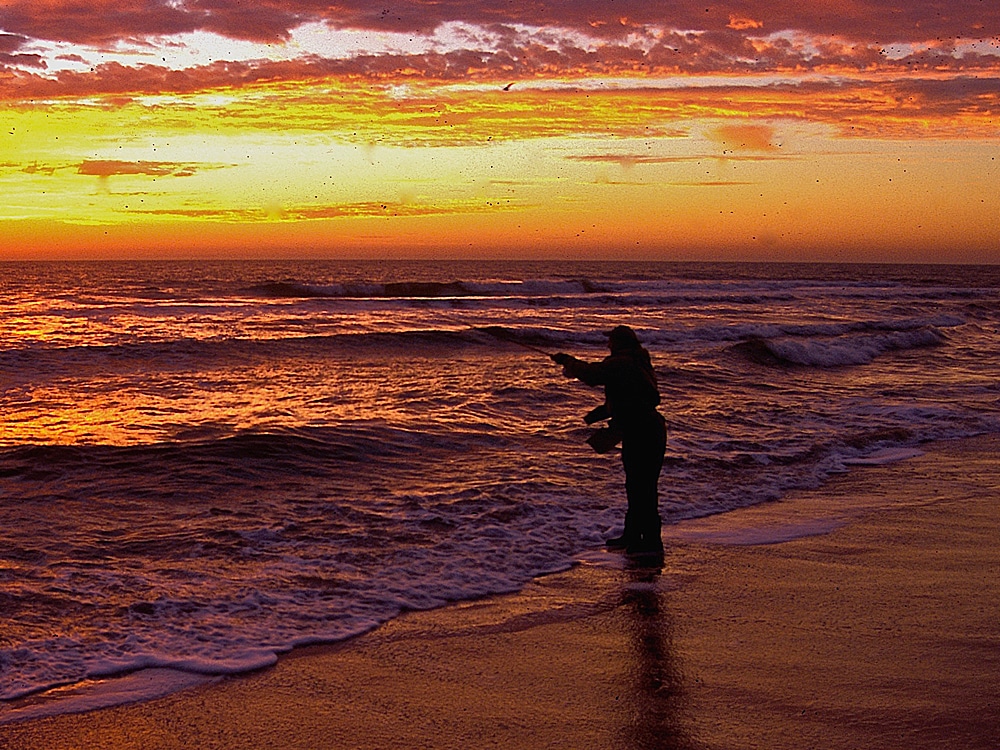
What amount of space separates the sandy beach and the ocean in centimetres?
48

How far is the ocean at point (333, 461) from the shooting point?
21.4ft

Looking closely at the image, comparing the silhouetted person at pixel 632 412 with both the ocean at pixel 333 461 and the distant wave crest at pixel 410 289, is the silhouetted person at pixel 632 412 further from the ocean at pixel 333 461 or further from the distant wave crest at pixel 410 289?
the distant wave crest at pixel 410 289

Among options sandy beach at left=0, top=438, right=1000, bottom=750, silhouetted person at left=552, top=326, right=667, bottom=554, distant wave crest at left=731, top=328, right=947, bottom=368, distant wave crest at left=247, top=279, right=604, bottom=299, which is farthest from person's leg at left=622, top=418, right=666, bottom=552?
distant wave crest at left=247, top=279, right=604, bottom=299

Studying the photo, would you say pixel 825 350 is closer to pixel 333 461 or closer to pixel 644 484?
pixel 333 461

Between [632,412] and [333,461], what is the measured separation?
4820 mm

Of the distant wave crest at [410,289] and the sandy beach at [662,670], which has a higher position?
the distant wave crest at [410,289]

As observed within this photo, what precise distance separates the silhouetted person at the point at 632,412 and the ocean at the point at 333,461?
77 cm

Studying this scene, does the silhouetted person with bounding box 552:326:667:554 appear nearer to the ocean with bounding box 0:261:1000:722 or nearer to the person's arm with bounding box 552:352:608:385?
the person's arm with bounding box 552:352:608:385

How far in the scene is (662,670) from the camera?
5363 mm

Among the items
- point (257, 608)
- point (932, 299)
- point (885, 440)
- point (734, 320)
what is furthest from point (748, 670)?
point (932, 299)

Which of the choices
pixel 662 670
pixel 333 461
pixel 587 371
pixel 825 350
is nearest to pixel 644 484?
pixel 587 371

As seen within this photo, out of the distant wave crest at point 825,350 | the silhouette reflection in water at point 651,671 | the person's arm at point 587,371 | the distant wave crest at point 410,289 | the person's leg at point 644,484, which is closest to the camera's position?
the silhouette reflection in water at point 651,671

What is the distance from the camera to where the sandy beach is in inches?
181

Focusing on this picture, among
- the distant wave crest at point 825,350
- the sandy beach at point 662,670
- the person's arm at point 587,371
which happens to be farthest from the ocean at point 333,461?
the person's arm at point 587,371
